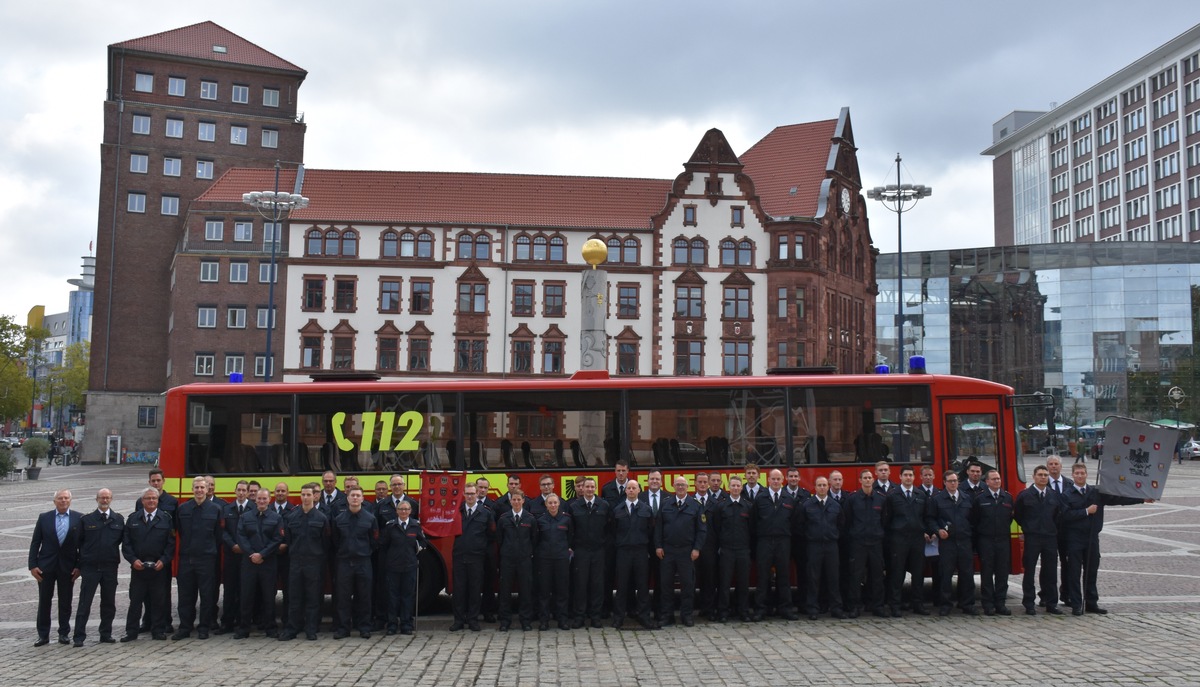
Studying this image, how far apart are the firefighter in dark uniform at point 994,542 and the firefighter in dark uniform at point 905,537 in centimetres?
67

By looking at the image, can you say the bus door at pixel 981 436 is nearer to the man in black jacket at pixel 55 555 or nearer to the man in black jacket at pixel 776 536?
the man in black jacket at pixel 776 536

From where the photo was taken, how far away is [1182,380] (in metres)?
82.6

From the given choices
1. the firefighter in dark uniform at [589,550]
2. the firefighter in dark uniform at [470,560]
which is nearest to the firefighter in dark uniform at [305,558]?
the firefighter in dark uniform at [470,560]

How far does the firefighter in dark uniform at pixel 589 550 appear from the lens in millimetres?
12266

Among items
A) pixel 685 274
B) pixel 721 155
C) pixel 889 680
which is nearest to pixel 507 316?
pixel 685 274

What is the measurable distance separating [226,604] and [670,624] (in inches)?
201

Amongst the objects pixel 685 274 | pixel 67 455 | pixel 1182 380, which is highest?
pixel 685 274

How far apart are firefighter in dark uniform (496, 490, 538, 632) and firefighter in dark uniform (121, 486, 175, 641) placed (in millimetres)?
3665

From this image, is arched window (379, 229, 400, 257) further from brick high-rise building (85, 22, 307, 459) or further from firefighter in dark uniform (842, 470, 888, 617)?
firefighter in dark uniform (842, 470, 888, 617)

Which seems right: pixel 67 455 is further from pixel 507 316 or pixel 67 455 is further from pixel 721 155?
pixel 721 155

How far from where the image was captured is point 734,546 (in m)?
12.5

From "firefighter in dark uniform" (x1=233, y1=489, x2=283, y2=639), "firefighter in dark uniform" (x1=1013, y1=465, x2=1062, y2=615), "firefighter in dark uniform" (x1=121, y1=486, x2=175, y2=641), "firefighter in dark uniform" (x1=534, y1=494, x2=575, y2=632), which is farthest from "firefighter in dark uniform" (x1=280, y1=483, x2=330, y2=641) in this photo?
"firefighter in dark uniform" (x1=1013, y1=465, x2=1062, y2=615)

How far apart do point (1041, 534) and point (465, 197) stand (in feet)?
173

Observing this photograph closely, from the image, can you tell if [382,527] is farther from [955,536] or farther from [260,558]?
[955,536]
